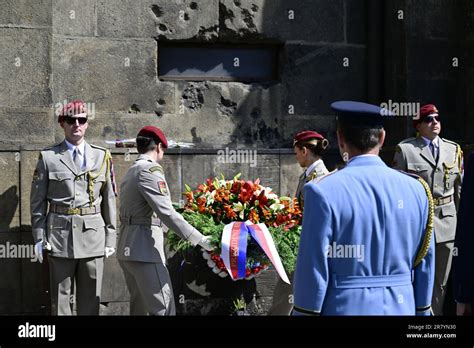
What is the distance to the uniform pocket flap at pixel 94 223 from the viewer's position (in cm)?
769

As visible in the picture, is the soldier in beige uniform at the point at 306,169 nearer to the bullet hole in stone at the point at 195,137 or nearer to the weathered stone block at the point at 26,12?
the bullet hole in stone at the point at 195,137

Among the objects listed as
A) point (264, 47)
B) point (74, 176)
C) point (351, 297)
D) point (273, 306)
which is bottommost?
point (273, 306)

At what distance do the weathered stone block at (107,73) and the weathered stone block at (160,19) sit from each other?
140 mm

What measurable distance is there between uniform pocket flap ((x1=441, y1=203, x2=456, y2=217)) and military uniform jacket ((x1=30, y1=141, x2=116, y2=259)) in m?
3.04

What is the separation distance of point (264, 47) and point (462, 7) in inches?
85.5

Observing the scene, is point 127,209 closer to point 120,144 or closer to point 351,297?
point 120,144

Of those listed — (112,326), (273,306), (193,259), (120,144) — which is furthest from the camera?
(120,144)

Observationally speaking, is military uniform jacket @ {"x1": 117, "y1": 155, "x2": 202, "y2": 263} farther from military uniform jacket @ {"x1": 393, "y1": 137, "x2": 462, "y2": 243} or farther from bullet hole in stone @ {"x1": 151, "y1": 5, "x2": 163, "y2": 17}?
bullet hole in stone @ {"x1": 151, "y1": 5, "x2": 163, "y2": 17}

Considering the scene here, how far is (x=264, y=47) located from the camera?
33.1ft

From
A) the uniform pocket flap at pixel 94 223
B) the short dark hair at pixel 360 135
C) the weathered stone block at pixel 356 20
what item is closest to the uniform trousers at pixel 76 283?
the uniform pocket flap at pixel 94 223

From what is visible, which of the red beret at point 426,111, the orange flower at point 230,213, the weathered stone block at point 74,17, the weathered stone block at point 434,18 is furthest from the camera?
the weathered stone block at point 434,18

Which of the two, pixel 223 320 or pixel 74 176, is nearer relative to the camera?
pixel 223 320

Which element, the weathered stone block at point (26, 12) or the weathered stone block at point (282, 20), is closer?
the weathered stone block at point (26, 12)

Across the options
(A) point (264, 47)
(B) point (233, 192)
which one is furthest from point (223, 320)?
(A) point (264, 47)
